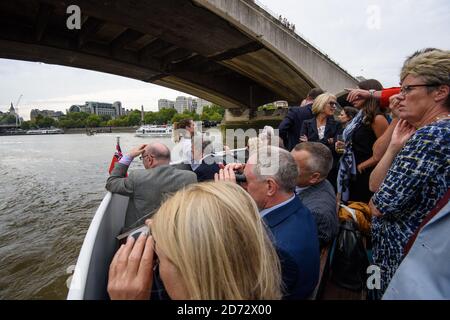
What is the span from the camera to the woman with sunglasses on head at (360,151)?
294cm

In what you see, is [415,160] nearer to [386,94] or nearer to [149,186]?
[386,94]

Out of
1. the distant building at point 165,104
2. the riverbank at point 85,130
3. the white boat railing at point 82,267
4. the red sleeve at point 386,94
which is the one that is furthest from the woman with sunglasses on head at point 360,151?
the distant building at point 165,104

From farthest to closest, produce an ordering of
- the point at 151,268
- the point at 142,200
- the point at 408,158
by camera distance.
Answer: the point at 142,200
the point at 408,158
the point at 151,268

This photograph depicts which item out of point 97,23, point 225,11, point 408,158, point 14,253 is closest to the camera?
point 408,158

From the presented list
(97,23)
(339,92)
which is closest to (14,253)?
(97,23)

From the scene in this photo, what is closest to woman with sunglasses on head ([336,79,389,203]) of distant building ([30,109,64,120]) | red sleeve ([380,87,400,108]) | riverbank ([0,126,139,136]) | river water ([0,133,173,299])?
red sleeve ([380,87,400,108])

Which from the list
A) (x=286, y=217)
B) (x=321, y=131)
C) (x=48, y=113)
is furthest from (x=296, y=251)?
(x=48, y=113)

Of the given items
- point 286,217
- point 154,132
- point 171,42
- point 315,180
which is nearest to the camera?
point 286,217

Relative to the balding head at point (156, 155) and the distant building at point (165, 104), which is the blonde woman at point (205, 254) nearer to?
the balding head at point (156, 155)

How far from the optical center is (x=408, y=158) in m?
1.45

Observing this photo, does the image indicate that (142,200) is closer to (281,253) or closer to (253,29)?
(281,253)

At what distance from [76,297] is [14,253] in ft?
18.1

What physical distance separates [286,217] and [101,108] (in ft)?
475

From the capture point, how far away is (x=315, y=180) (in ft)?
7.79
